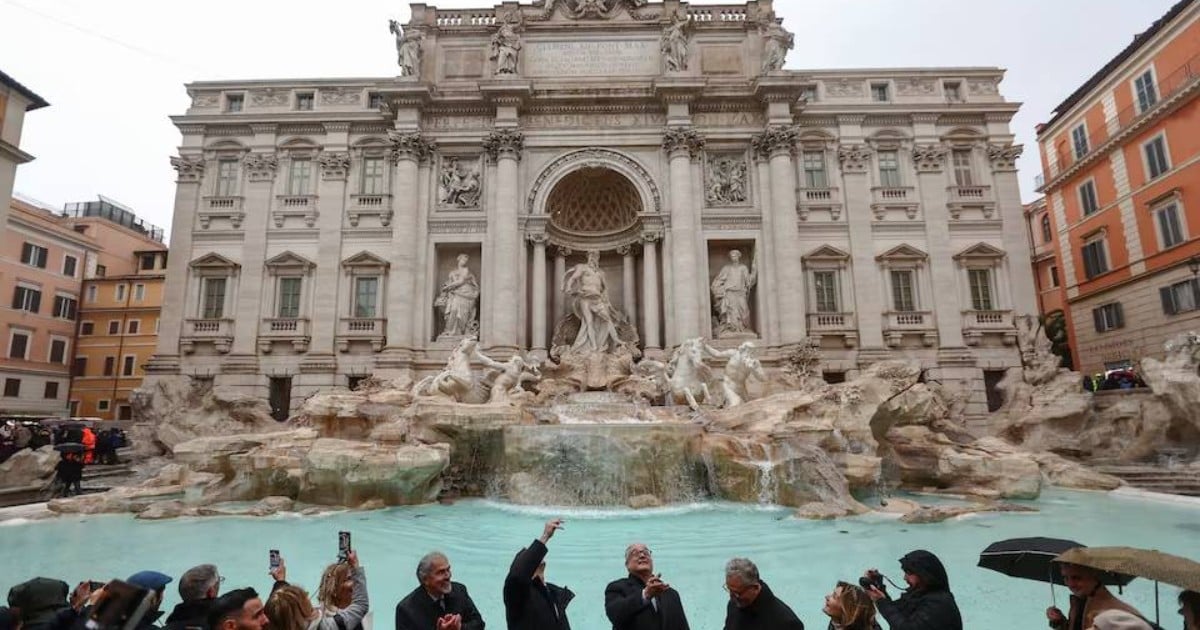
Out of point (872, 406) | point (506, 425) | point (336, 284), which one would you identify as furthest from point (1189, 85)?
point (336, 284)

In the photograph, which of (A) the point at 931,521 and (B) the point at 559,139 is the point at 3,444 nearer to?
(B) the point at 559,139

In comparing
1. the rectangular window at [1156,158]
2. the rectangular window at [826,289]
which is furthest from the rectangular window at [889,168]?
the rectangular window at [1156,158]

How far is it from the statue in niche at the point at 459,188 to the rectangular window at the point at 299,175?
548cm

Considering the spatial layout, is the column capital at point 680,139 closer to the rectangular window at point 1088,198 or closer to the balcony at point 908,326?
the balcony at point 908,326

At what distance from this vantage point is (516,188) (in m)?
21.5

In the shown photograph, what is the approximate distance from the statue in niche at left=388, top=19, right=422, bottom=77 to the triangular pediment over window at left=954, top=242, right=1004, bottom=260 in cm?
2155

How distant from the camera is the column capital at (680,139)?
21406mm

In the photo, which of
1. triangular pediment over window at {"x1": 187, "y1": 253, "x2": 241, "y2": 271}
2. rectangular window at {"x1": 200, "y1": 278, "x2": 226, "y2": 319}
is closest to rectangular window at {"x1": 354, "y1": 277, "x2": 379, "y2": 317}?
triangular pediment over window at {"x1": 187, "y1": 253, "x2": 241, "y2": 271}

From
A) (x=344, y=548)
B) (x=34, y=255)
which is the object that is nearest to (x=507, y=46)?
(x=344, y=548)

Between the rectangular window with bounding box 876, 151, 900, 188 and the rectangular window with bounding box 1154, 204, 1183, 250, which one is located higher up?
the rectangular window with bounding box 876, 151, 900, 188

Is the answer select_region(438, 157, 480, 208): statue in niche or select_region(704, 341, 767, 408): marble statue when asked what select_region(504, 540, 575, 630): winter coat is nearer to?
select_region(704, 341, 767, 408): marble statue

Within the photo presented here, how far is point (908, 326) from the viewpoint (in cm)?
2139

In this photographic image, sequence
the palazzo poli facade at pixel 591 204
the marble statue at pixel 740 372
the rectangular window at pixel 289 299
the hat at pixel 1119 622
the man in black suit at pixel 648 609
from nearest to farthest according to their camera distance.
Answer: the hat at pixel 1119 622, the man in black suit at pixel 648 609, the marble statue at pixel 740 372, the palazzo poli facade at pixel 591 204, the rectangular window at pixel 289 299

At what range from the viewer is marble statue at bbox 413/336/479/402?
51.3 ft
